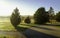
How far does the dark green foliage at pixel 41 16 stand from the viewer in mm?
3283

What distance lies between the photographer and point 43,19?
10.8ft

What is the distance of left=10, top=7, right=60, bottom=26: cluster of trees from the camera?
3.28 metres

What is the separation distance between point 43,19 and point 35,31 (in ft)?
1.15

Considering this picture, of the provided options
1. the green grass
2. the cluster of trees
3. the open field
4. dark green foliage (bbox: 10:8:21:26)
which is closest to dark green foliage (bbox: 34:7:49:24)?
the cluster of trees

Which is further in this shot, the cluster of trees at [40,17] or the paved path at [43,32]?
the cluster of trees at [40,17]

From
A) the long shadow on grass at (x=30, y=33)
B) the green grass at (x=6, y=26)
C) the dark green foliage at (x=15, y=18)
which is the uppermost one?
the dark green foliage at (x=15, y=18)

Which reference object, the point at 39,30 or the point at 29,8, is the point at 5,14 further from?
the point at 39,30

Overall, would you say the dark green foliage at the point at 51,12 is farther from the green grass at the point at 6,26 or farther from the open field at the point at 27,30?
the green grass at the point at 6,26

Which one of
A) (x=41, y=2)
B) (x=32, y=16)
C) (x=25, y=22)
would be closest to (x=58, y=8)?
(x=41, y=2)

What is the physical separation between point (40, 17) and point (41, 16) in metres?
0.03

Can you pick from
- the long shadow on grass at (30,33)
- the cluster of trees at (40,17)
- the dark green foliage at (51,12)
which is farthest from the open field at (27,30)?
the dark green foliage at (51,12)

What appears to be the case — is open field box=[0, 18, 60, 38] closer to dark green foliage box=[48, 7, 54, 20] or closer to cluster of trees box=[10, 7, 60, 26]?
cluster of trees box=[10, 7, 60, 26]

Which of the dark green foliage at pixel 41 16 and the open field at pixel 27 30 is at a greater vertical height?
the dark green foliage at pixel 41 16

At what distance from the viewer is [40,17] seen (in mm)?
3295
